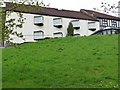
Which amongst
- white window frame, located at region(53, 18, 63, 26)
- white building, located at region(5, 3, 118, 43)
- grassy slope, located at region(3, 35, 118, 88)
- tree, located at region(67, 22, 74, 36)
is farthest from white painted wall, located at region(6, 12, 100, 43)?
grassy slope, located at region(3, 35, 118, 88)

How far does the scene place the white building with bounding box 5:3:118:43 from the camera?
5800cm

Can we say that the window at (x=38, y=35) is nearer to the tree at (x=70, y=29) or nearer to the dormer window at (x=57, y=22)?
the dormer window at (x=57, y=22)

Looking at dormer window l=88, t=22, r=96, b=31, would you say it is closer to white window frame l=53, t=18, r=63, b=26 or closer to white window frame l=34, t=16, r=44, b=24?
white window frame l=53, t=18, r=63, b=26

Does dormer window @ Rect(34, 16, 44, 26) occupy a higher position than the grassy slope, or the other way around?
dormer window @ Rect(34, 16, 44, 26)

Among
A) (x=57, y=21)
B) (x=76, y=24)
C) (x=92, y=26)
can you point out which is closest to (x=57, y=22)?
(x=57, y=21)

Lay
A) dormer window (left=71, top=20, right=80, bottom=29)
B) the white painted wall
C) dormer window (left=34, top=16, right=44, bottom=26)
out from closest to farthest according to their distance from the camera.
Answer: the white painted wall → dormer window (left=34, top=16, right=44, bottom=26) → dormer window (left=71, top=20, right=80, bottom=29)

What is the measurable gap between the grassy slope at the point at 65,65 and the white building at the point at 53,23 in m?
29.0

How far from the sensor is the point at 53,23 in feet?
203

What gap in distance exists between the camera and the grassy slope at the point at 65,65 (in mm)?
14227

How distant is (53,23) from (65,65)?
4449 centimetres

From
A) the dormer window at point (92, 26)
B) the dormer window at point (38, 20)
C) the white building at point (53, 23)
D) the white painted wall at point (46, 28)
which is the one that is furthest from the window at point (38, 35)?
the dormer window at point (92, 26)

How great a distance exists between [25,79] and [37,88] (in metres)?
2.29

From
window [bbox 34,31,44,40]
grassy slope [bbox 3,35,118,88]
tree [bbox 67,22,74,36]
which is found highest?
tree [bbox 67,22,74,36]

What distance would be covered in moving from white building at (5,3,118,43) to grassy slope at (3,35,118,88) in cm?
2901
